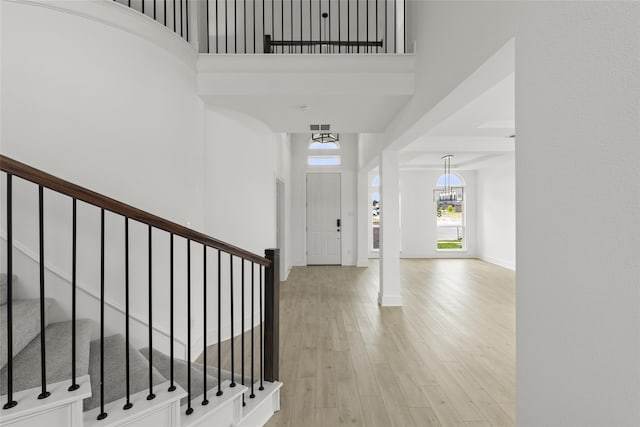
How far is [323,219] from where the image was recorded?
839 centimetres

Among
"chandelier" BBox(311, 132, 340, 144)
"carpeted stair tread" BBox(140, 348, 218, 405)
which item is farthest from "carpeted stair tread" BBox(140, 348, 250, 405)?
"chandelier" BBox(311, 132, 340, 144)

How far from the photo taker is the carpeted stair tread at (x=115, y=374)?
1.76 metres

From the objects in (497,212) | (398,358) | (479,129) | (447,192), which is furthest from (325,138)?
(398,358)

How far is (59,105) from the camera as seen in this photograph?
2.26 meters

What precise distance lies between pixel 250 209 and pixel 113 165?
5.64 feet

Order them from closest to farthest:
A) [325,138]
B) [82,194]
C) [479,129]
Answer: [82,194], [479,129], [325,138]

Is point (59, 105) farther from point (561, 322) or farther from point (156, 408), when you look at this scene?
point (561, 322)

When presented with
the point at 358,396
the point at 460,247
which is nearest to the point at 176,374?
the point at 358,396

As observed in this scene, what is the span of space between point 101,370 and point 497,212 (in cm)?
926

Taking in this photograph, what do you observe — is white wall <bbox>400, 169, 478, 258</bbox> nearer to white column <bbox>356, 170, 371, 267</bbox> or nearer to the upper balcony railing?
white column <bbox>356, 170, 371, 267</bbox>

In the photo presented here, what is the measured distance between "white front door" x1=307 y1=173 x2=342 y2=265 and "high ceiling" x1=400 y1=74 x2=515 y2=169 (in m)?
2.04

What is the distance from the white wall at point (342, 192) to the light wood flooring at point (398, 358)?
2.52m

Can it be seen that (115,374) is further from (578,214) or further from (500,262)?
(500,262)

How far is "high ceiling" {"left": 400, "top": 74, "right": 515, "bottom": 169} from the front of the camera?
3.24 meters
